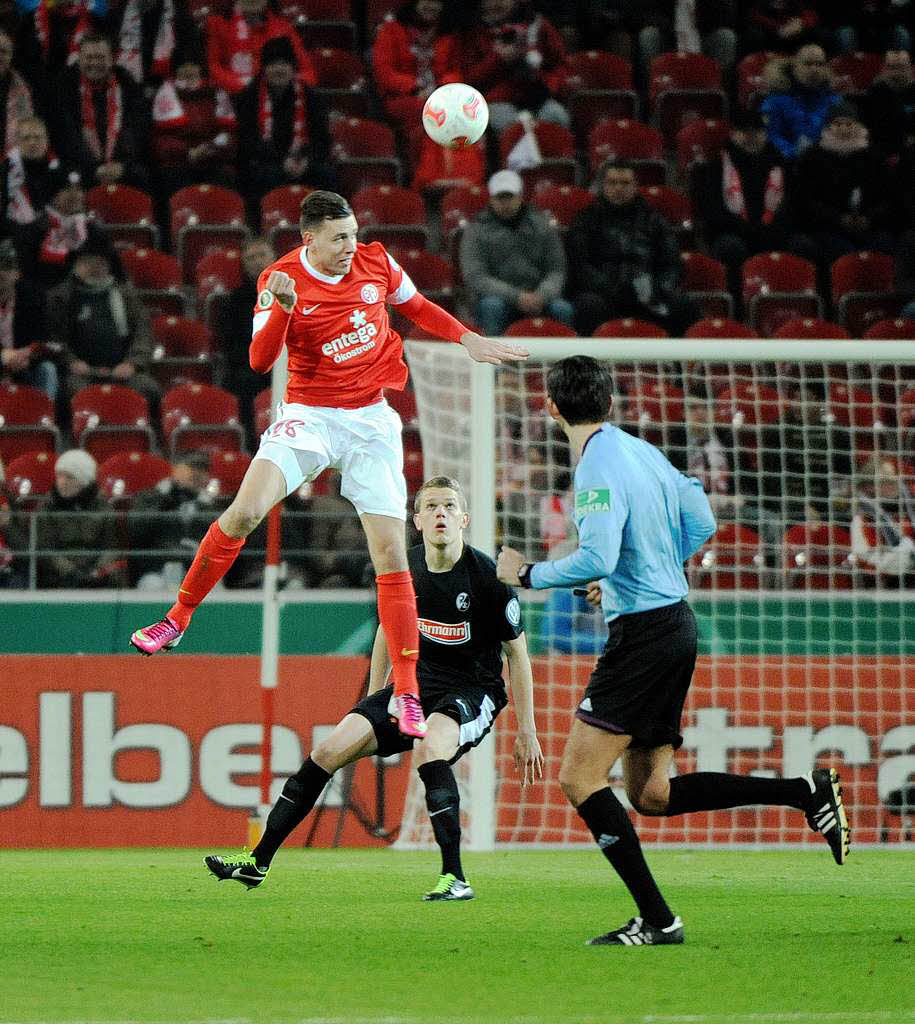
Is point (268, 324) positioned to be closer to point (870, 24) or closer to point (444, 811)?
point (444, 811)

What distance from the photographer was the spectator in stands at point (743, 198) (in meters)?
15.6

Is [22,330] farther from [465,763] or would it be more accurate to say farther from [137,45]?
[465,763]

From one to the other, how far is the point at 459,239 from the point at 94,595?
5.26m

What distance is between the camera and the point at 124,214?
1481cm

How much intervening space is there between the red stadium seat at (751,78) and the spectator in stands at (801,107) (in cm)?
42

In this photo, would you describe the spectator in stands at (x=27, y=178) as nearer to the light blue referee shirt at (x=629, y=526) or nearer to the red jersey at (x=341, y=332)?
the red jersey at (x=341, y=332)

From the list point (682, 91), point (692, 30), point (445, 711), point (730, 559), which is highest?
point (692, 30)

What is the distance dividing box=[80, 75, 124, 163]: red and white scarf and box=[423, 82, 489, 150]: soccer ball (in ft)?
27.4

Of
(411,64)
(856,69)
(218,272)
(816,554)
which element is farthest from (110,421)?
(856,69)

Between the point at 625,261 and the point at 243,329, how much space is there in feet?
10.2

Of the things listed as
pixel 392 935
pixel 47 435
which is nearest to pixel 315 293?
pixel 392 935

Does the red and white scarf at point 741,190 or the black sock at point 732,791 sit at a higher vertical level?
the red and white scarf at point 741,190

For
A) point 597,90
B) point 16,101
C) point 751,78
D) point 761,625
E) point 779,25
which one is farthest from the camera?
point 779,25

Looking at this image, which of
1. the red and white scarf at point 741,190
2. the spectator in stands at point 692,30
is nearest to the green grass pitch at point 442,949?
the red and white scarf at point 741,190
